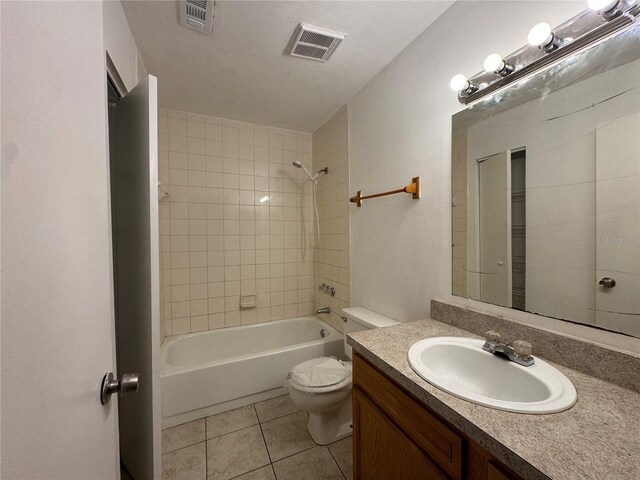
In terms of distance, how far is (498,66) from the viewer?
3.35 feet

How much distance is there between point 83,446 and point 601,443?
105 centimetres

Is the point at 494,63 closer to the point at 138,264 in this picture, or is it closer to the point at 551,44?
the point at 551,44

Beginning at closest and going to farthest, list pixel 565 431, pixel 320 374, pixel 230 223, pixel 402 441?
1. pixel 565 431
2. pixel 402 441
3. pixel 320 374
4. pixel 230 223

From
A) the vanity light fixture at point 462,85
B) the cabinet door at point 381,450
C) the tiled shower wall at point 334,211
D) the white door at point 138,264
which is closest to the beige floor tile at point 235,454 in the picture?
the white door at point 138,264

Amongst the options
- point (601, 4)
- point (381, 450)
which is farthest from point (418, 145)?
point (381, 450)

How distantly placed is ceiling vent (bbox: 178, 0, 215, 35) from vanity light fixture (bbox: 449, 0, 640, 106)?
4.08 feet

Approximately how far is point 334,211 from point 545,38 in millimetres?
1705

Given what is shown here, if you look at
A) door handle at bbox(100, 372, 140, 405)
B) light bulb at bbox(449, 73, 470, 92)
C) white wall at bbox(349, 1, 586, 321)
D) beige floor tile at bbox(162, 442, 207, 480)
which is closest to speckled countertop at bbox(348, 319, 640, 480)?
white wall at bbox(349, 1, 586, 321)

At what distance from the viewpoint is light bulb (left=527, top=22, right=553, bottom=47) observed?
0.86 metres

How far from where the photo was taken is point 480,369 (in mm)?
964

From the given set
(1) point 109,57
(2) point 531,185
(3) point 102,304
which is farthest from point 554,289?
(1) point 109,57

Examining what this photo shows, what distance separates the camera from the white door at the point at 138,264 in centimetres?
97

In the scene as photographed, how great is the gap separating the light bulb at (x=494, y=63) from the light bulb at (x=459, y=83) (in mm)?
105

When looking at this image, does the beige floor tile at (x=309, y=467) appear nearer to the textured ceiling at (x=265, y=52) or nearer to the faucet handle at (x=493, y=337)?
the faucet handle at (x=493, y=337)
